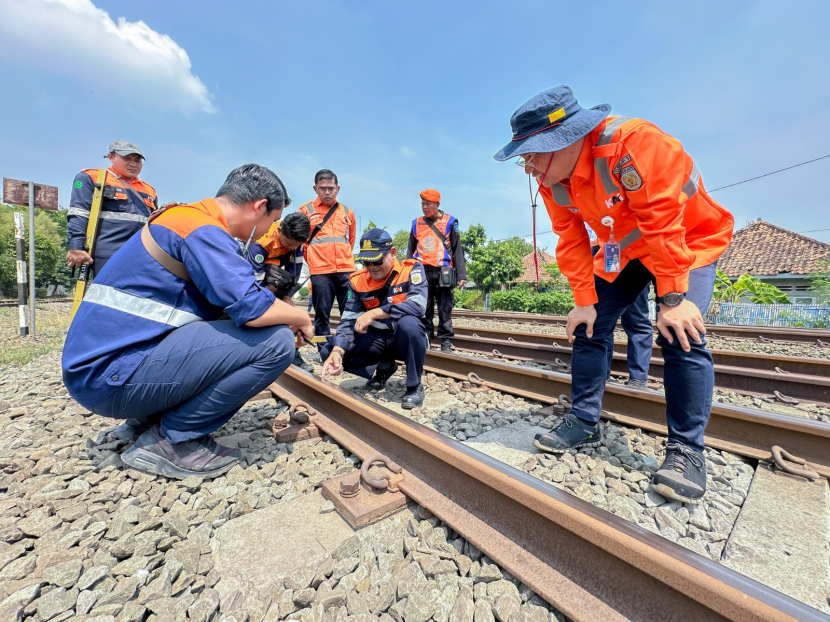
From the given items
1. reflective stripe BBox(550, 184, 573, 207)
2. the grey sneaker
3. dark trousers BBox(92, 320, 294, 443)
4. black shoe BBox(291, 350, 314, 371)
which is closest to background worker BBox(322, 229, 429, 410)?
black shoe BBox(291, 350, 314, 371)

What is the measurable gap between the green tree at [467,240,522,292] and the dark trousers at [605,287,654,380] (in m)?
29.9

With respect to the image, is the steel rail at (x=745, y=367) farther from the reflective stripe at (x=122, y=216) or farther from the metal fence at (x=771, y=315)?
the metal fence at (x=771, y=315)

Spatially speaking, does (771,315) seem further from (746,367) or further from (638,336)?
(638,336)

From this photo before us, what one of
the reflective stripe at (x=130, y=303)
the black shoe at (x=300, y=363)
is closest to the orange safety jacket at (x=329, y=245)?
the black shoe at (x=300, y=363)

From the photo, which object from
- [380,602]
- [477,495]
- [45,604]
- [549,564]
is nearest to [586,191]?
[477,495]

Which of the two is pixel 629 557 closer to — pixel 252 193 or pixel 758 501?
pixel 758 501

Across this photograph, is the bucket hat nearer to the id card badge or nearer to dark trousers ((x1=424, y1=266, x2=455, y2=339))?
dark trousers ((x1=424, y1=266, x2=455, y2=339))

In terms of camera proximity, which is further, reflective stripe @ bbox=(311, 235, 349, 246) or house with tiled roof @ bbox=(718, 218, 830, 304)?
house with tiled roof @ bbox=(718, 218, 830, 304)

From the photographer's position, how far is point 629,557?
3.82 feet

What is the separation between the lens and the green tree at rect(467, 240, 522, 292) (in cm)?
3294

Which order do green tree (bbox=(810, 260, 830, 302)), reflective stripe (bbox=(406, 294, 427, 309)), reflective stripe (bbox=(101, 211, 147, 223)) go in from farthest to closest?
green tree (bbox=(810, 260, 830, 302)), reflective stripe (bbox=(101, 211, 147, 223)), reflective stripe (bbox=(406, 294, 427, 309))

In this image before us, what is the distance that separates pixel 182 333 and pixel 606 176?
2262mm

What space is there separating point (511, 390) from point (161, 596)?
2824 millimetres

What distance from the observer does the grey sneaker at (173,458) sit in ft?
6.83
